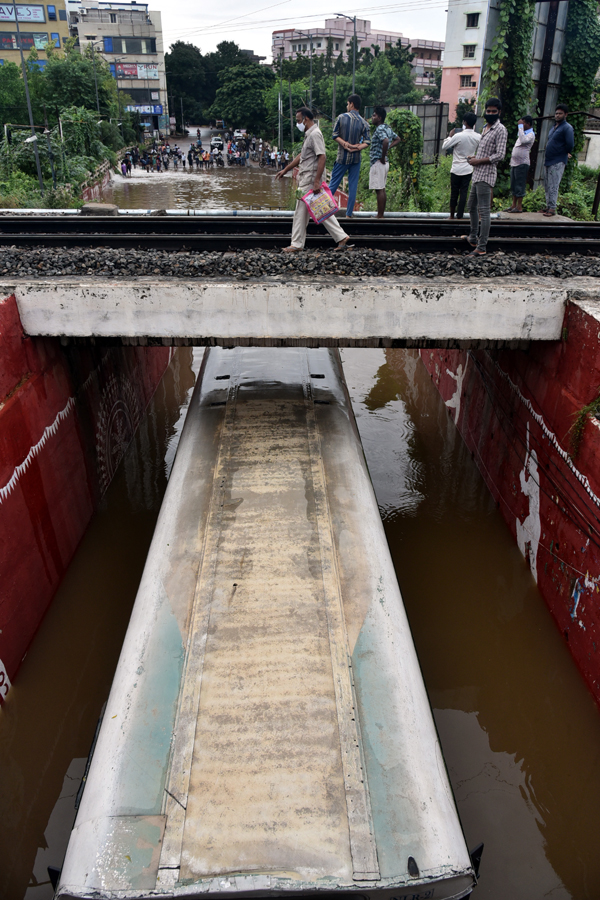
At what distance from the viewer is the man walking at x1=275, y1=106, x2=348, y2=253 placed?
757 cm

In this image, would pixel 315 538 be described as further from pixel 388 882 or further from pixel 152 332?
pixel 152 332

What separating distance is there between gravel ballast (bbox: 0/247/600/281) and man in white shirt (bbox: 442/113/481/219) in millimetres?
2783

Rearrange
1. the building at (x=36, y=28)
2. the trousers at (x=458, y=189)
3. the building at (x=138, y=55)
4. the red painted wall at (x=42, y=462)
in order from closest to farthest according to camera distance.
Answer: the red painted wall at (x=42, y=462) < the trousers at (x=458, y=189) < the building at (x=36, y=28) < the building at (x=138, y=55)

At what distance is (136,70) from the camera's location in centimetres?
6300

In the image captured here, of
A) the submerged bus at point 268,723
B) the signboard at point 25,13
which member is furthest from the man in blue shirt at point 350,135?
the signboard at point 25,13

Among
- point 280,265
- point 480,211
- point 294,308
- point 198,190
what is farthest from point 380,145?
point 198,190

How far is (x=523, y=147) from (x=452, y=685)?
435 inches

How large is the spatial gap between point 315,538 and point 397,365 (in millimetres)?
11298

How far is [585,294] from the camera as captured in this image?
698cm

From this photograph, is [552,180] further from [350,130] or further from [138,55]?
[138,55]

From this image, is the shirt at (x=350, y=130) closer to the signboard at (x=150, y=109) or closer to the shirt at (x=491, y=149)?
the shirt at (x=491, y=149)

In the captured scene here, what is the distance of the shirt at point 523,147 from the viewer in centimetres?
1224

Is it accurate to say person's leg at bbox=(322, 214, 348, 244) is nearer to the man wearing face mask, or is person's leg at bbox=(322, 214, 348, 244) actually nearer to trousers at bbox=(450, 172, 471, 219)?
the man wearing face mask

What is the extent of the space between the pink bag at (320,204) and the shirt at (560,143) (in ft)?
19.6
